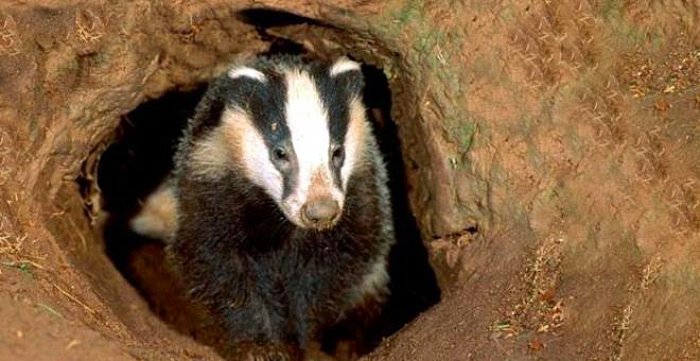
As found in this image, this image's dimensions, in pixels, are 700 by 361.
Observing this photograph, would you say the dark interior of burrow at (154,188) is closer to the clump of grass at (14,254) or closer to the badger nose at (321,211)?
the badger nose at (321,211)

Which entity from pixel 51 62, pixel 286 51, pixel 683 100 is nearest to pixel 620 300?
pixel 683 100

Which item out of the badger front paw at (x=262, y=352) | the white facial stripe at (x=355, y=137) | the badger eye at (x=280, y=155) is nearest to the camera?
the badger eye at (x=280, y=155)

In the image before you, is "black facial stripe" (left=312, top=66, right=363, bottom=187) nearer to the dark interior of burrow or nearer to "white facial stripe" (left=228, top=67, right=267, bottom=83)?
"white facial stripe" (left=228, top=67, right=267, bottom=83)

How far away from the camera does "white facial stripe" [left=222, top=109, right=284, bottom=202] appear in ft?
14.9

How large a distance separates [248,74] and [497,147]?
3.66ft

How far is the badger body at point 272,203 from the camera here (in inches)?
179

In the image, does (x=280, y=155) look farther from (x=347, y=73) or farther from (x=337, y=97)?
(x=347, y=73)

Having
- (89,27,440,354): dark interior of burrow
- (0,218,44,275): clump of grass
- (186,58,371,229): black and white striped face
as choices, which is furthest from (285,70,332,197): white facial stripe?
(0,218,44,275): clump of grass

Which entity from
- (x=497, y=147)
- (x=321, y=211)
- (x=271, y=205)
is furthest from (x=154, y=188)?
(x=497, y=147)

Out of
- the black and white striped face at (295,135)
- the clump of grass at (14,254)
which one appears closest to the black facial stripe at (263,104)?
the black and white striped face at (295,135)

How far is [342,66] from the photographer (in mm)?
4746

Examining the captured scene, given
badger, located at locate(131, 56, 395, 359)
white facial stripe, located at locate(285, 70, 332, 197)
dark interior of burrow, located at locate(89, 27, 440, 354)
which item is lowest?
dark interior of burrow, located at locate(89, 27, 440, 354)

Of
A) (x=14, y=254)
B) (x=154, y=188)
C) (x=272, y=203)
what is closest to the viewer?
(x=14, y=254)

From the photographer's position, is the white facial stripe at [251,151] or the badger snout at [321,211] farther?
the white facial stripe at [251,151]
